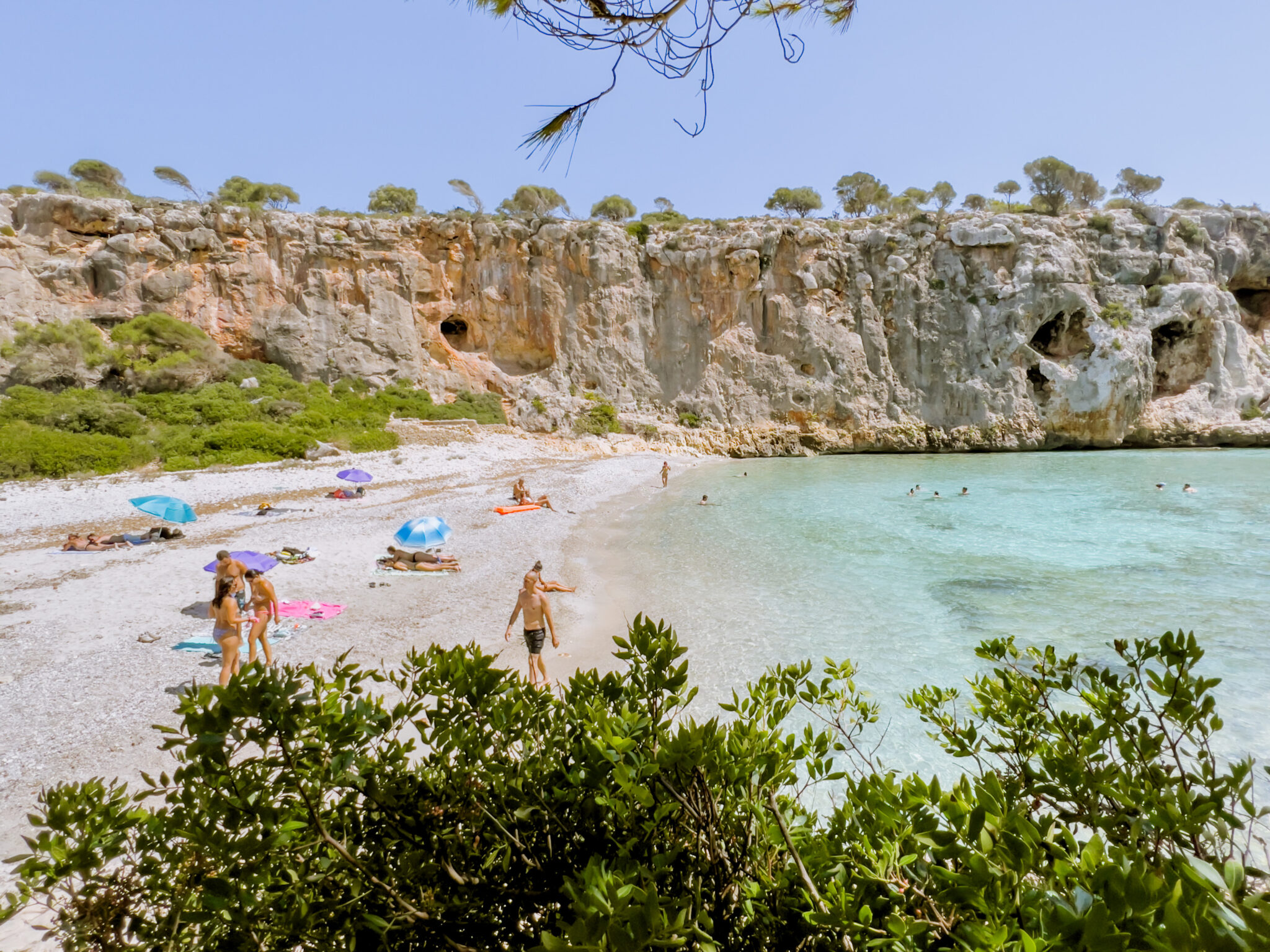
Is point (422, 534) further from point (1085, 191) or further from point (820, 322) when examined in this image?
point (1085, 191)

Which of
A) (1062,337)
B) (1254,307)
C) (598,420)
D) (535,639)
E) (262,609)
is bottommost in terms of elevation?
(535,639)

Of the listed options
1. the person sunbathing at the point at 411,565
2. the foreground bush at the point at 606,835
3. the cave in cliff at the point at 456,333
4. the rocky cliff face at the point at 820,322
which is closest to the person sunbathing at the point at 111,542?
the person sunbathing at the point at 411,565

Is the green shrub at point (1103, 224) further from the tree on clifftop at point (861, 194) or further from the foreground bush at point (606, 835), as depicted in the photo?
the foreground bush at point (606, 835)

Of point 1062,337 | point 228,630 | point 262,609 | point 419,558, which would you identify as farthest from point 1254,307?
point 228,630

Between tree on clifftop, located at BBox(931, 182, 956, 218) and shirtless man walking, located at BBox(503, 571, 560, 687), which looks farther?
tree on clifftop, located at BBox(931, 182, 956, 218)

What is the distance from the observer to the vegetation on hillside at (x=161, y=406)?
17312mm

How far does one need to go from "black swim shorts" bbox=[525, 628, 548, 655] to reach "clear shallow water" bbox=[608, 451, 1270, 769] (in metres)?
1.87

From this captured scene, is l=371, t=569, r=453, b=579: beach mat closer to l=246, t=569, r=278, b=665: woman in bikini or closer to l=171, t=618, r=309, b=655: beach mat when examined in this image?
l=171, t=618, r=309, b=655: beach mat

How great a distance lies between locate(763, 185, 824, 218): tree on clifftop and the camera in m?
42.7

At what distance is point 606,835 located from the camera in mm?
1715

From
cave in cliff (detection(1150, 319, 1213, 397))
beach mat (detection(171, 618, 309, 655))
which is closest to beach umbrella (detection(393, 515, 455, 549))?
beach mat (detection(171, 618, 309, 655))

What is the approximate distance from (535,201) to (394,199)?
30.9 feet

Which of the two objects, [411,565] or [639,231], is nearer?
[411,565]

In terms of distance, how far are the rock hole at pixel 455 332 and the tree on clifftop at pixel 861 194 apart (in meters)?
29.1
